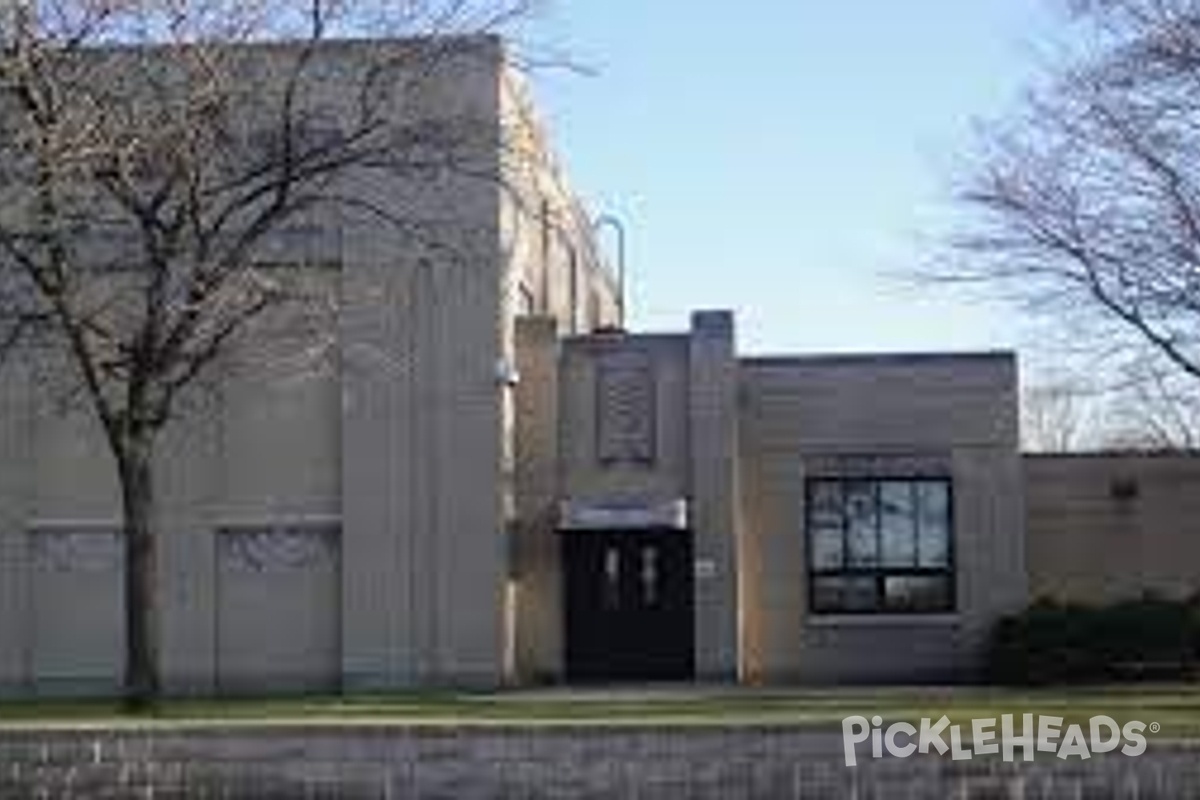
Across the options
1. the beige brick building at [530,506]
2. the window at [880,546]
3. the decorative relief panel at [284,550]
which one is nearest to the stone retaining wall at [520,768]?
the beige brick building at [530,506]

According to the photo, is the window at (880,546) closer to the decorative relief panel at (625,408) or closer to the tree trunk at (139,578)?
the decorative relief panel at (625,408)

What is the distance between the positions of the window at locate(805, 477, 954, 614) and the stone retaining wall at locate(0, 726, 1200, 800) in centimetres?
2142

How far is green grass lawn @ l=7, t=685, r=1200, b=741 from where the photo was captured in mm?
23031

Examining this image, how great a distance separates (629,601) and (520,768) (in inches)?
825

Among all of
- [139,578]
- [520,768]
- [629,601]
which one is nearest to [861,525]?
[629,601]

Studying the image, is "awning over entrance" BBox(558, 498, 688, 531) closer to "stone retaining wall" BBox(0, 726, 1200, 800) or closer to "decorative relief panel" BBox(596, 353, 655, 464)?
"decorative relief panel" BBox(596, 353, 655, 464)

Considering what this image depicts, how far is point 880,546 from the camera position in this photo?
139ft

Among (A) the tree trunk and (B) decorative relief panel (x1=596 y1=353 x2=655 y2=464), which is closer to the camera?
(A) the tree trunk

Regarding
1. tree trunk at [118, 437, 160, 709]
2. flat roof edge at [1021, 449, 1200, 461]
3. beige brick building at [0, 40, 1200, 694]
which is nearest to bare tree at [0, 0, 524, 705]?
tree trunk at [118, 437, 160, 709]

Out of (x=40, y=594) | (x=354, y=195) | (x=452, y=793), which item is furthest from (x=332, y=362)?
(x=452, y=793)

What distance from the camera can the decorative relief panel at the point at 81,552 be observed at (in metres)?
40.4

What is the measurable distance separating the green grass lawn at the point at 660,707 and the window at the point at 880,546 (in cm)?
458

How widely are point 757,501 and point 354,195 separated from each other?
8325mm

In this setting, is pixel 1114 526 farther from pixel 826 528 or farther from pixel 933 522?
pixel 826 528
